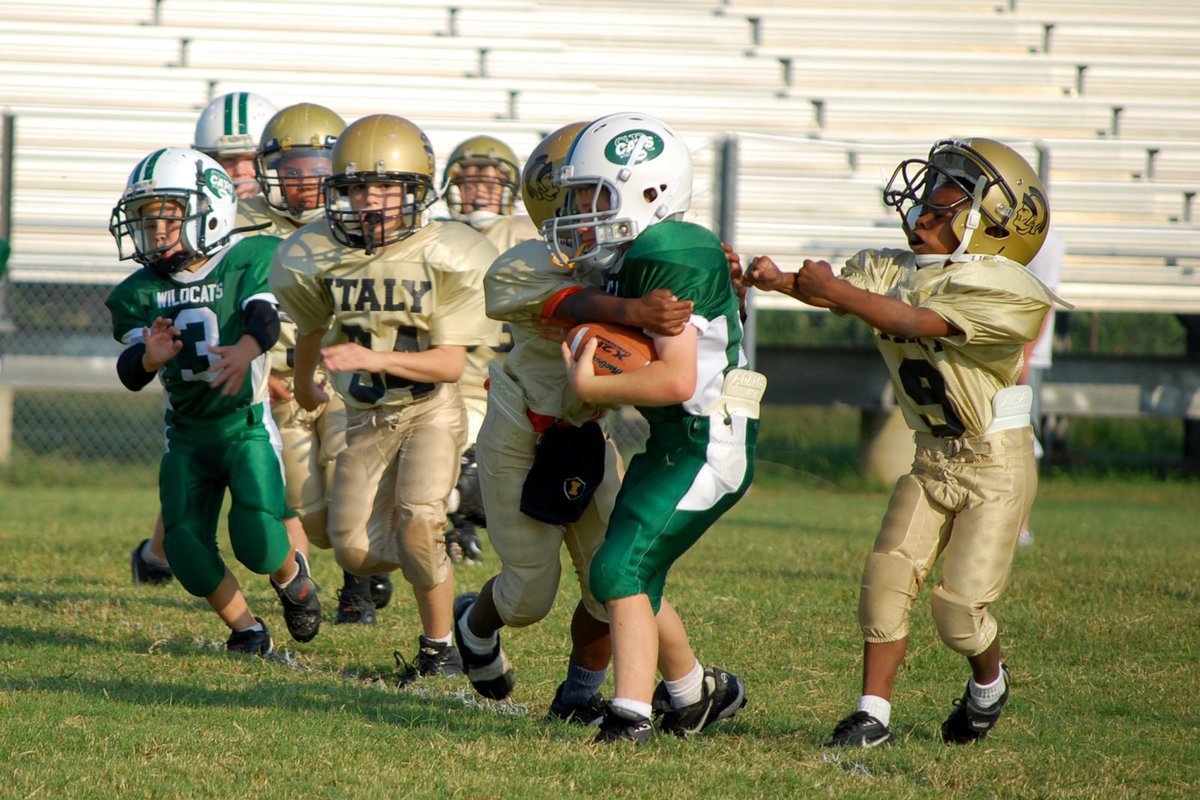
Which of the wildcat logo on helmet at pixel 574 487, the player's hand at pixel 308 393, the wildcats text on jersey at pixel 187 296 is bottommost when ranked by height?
the wildcat logo on helmet at pixel 574 487

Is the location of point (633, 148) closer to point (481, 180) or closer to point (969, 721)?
point (969, 721)

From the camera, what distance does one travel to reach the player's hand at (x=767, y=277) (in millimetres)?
3322

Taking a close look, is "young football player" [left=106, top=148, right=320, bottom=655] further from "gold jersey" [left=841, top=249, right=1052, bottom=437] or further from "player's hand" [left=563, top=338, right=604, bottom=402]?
"gold jersey" [left=841, top=249, right=1052, bottom=437]

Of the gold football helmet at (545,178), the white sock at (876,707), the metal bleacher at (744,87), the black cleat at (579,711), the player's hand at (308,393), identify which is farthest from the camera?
the metal bleacher at (744,87)

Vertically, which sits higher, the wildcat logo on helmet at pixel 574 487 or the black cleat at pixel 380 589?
the wildcat logo on helmet at pixel 574 487

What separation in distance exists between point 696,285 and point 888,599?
986 mm

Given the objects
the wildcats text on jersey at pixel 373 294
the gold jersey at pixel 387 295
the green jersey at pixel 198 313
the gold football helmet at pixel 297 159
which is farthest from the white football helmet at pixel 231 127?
the wildcats text on jersey at pixel 373 294

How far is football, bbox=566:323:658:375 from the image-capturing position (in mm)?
3256

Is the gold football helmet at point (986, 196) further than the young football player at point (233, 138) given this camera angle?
No

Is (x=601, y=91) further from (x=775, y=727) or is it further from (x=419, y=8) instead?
(x=775, y=727)

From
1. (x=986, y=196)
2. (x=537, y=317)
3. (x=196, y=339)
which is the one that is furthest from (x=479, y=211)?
(x=986, y=196)

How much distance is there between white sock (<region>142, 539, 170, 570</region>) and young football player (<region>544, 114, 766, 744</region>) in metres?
2.99

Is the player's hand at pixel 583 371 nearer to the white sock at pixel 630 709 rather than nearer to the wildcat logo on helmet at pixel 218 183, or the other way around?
the white sock at pixel 630 709

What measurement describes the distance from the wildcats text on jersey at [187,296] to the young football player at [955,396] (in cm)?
203
